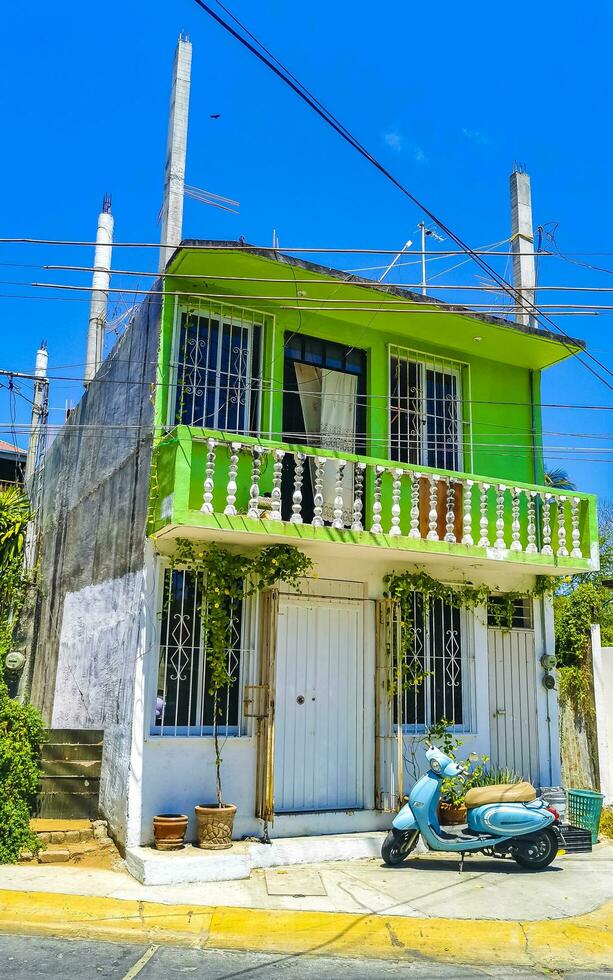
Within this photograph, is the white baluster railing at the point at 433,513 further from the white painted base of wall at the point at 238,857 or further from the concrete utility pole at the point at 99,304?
the concrete utility pole at the point at 99,304

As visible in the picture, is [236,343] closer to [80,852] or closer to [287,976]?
[80,852]

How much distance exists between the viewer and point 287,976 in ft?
18.5

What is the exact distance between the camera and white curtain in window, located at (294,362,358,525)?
10.8 meters

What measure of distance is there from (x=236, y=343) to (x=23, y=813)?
5712 millimetres

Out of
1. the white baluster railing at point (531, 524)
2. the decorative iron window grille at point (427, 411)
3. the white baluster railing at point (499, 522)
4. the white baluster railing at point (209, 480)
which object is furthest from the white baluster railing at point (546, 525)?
the white baluster railing at point (209, 480)

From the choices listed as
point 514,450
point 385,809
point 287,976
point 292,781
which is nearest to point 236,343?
point 514,450

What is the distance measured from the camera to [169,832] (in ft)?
27.5

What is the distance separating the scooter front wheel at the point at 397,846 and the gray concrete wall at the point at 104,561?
2.73 meters

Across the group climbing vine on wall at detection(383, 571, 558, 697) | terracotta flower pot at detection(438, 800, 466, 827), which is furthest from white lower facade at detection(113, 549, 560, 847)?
terracotta flower pot at detection(438, 800, 466, 827)

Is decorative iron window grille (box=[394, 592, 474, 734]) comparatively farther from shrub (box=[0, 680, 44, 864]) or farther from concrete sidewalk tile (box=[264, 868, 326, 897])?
shrub (box=[0, 680, 44, 864])

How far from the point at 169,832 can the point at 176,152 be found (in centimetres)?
760

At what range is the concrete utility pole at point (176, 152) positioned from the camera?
10086 millimetres

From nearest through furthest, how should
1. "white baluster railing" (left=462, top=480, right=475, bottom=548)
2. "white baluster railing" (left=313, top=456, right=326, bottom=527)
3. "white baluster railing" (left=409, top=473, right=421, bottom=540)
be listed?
"white baluster railing" (left=313, top=456, right=326, bottom=527), "white baluster railing" (left=409, top=473, right=421, bottom=540), "white baluster railing" (left=462, top=480, right=475, bottom=548)

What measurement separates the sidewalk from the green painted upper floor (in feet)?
15.8
